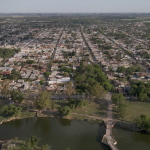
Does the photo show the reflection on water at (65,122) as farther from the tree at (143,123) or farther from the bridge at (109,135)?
the tree at (143,123)

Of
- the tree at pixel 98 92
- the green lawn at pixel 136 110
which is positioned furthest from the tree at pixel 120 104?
the tree at pixel 98 92

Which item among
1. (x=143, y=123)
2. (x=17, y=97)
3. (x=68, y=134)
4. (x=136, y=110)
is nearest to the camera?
(x=143, y=123)

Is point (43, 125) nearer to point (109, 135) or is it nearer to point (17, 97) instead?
point (17, 97)

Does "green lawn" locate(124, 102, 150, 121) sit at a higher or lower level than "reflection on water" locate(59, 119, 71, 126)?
higher

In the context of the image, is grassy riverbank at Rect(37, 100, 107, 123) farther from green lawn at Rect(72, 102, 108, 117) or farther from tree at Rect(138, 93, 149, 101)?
tree at Rect(138, 93, 149, 101)

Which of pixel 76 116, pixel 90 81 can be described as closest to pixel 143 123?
pixel 76 116

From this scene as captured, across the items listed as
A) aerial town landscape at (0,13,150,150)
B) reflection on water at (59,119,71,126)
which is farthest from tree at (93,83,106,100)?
reflection on water at (59,119,71,126)
